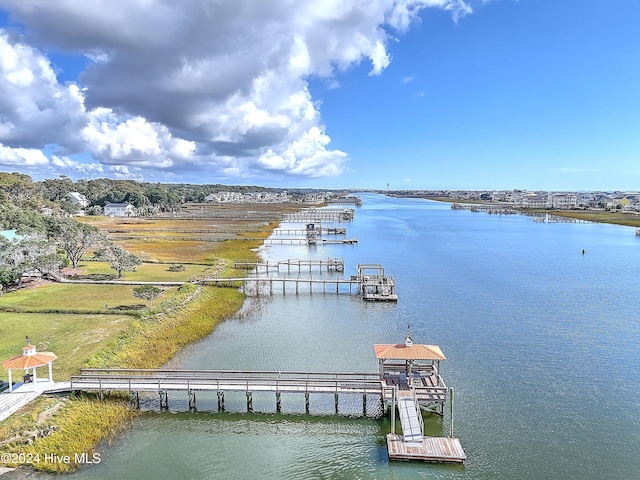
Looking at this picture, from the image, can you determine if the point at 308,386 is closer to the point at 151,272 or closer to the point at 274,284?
the point at 274,284

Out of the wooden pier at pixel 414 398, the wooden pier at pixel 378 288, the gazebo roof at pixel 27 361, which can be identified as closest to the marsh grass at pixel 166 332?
the gazebo roof at pixel 27 361

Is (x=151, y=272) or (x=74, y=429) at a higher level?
(x=151, y=272)

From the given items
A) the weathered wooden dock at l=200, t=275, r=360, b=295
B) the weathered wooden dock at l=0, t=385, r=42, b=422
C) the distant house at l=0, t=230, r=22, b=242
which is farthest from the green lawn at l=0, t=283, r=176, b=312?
the weathered wooden dock at l=0, t=385, r=42, b=422

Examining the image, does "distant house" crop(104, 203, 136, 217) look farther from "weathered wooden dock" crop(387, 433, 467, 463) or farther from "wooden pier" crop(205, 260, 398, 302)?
"weathered wooden dock" crop(387, 433, 467, 463)

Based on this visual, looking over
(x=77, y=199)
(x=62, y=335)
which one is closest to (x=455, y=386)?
(x=62, y=335)

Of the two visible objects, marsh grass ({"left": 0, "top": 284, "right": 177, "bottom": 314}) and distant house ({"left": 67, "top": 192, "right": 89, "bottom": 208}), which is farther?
distant house ({"left": 67, "top": 192, "right": 89, "bottom": 208})

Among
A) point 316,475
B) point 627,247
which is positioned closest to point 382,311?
point 316,475
